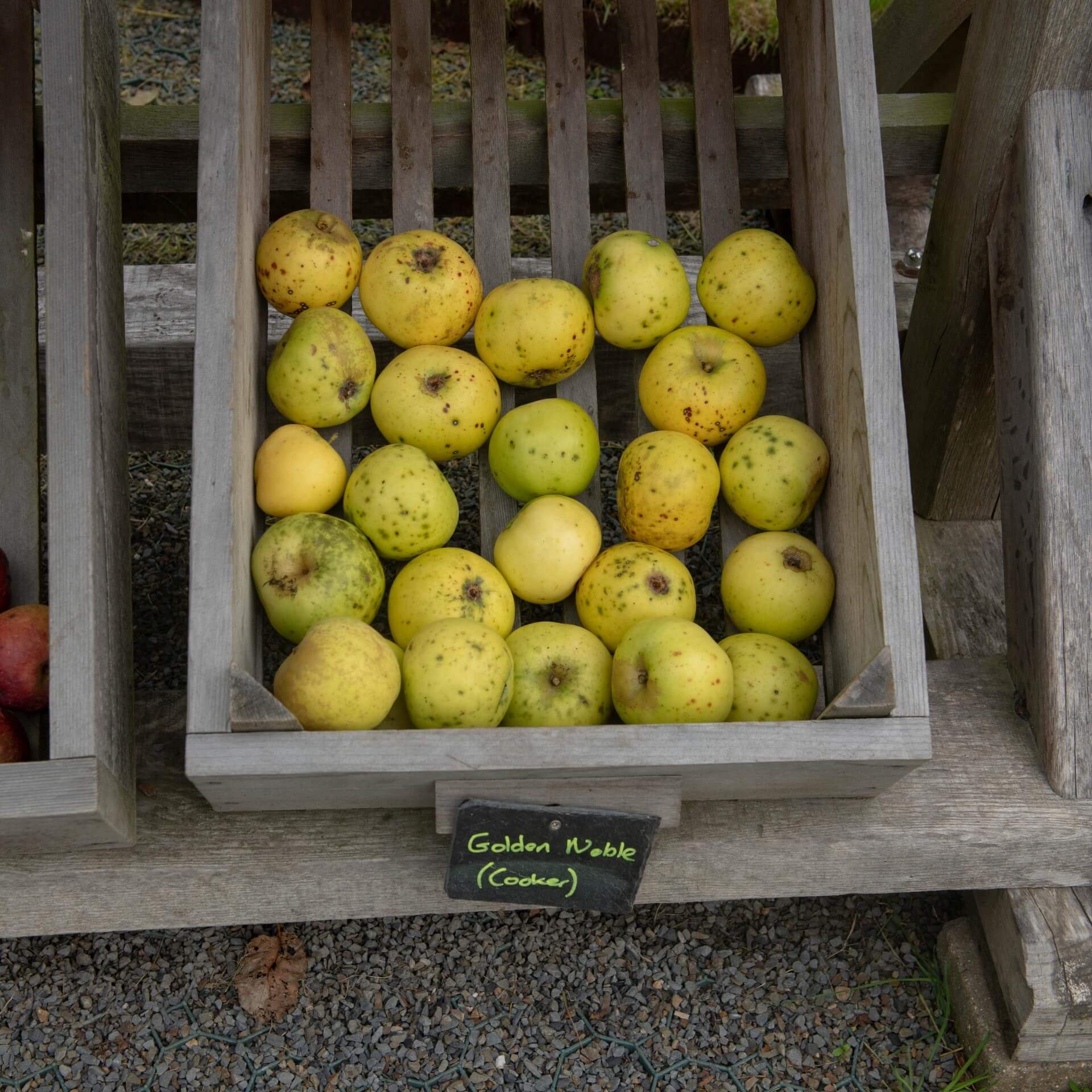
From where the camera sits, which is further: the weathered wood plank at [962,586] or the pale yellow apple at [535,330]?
the weathered wood plank at [962,586]

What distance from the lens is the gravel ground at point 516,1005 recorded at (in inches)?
81.1

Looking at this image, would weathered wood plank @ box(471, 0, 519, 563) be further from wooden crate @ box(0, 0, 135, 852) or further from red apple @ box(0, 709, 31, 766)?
red apple @ box(0, 709, 31, 766)

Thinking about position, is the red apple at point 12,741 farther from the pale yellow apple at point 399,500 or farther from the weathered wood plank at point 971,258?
the weathered wood plank at point 971,258

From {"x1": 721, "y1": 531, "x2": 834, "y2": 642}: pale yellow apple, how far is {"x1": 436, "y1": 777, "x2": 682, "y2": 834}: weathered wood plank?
0.39 m

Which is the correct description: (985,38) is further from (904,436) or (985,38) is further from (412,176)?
(412,176)

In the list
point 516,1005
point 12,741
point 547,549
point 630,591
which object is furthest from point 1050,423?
point 12,741

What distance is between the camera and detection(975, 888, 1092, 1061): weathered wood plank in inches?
72.1

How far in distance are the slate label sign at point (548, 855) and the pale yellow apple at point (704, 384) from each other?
0.73 metres

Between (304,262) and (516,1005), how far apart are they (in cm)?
149

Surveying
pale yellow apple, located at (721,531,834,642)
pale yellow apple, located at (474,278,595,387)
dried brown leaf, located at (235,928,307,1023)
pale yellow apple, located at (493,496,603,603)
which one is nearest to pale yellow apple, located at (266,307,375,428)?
pale yellow apple, located at (474,278,595,387)

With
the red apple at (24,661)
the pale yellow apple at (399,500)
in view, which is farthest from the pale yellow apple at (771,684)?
the red apple at (24,661)

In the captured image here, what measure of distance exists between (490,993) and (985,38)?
6.82ft

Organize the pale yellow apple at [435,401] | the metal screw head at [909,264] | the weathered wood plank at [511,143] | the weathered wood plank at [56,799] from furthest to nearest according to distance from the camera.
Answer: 1. the metal screw head at [909,264]
2. the weathered wood plank at [511,143]
3. the pale yellow apple at [435,401]
4. the weathered wood plank at [56,799]

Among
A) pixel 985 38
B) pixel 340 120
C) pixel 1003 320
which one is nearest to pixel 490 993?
pixel 1003 320
